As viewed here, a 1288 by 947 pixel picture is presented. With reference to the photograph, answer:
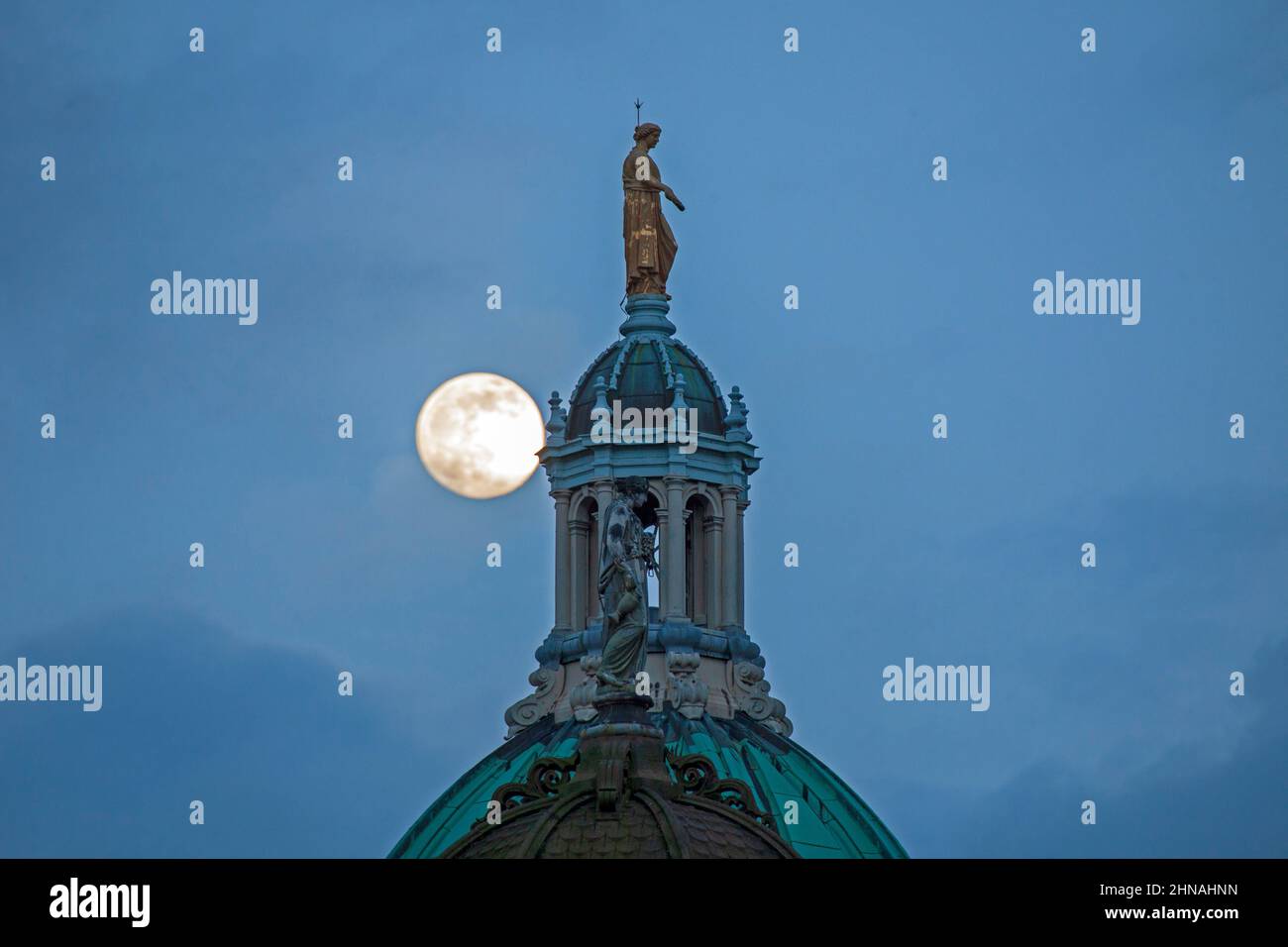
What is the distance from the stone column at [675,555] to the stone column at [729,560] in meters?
1.43

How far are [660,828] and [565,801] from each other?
1.69 metres

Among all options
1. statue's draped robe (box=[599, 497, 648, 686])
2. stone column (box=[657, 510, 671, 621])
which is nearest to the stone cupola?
stone column (box=[657, 510, 671, 621])

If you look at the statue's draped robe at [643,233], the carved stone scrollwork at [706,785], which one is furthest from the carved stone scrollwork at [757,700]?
the carved stone scrollwork at [706,785]

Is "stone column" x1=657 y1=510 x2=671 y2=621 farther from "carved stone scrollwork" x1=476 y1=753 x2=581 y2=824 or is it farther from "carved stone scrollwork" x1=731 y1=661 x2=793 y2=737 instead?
"carved stone scrollwork" x1=476 y1=753 x2=581 y2=824

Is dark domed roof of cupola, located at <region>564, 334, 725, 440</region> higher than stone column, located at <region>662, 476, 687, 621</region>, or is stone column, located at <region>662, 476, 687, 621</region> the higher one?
dark domed roof of cupola, located at <region>564, 334, 725, 440</region>

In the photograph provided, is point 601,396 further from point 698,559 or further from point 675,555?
point 698,559

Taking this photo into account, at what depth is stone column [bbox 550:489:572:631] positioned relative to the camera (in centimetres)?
11250

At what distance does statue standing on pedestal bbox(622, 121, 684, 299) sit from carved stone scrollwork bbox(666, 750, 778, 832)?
157 feet

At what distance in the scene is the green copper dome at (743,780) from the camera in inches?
3994

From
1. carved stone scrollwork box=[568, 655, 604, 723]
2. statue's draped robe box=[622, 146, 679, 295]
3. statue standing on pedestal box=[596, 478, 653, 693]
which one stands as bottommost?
statue standing on pedestal box=[596, 478, 653, 693]

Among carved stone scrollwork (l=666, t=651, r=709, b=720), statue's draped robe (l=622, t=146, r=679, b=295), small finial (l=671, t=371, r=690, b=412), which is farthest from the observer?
statue's draped robe (l=622, t=146, r=679, b=295)
